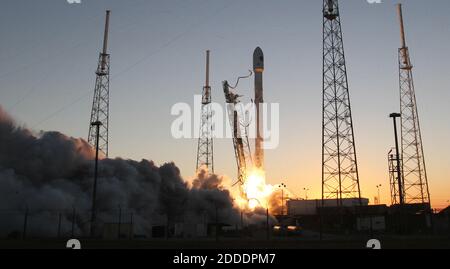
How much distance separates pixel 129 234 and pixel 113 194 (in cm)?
2007

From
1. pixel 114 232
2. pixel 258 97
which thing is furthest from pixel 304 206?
pixel 114 232

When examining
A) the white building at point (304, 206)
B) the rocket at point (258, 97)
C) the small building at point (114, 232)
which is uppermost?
the rocket at point (258, 97)

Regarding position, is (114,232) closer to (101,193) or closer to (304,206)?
(101,193)

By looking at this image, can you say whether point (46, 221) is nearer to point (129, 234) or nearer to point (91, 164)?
point (129, 234)

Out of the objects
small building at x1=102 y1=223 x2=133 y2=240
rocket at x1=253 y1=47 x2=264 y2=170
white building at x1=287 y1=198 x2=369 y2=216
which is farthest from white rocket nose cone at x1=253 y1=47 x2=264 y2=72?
small building at x1=102 y1=223 x2=133 y2=240

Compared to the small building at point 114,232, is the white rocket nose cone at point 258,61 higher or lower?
higher

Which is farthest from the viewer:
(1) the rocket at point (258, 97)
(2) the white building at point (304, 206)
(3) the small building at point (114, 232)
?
(2) the white building at point (304, 206)

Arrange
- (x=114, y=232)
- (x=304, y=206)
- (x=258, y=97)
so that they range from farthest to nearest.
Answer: (x=304, y=206), (x=258, y=97), (x=114, y=232)

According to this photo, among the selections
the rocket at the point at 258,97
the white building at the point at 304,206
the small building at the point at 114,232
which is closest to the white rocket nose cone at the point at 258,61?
the rocket at the point at 258,97

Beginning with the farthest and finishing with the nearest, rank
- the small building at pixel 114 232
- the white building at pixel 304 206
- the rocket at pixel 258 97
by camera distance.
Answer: the white building at pixel 304 206 < the rocket at pixel 258 97 < the small building at pixel 114 232

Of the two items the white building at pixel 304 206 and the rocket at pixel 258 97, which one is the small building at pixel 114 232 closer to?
the rocket at pixel 258 97

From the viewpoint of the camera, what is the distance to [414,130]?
72.9 m

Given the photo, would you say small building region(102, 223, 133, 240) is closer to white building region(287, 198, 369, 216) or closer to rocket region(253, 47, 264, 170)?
rocket region(253, 47, 264, 170)
